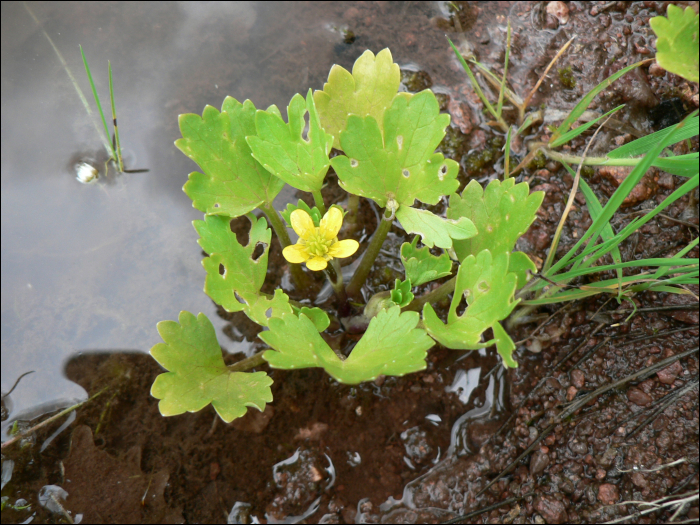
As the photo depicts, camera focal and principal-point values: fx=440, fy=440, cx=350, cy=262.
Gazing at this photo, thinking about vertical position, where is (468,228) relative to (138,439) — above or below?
above

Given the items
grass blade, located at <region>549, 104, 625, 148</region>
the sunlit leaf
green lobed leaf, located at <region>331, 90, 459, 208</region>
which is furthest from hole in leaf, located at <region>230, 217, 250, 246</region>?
grass blade, located at <region>549, 104, 625, 148</region>

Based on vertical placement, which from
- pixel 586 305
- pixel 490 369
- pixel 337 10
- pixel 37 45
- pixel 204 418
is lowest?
pixel 204 418

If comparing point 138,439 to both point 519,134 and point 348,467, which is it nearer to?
point 348,467

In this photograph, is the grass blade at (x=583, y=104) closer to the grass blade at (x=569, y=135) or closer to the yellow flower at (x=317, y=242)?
the grass blade at (x=569, y=135)

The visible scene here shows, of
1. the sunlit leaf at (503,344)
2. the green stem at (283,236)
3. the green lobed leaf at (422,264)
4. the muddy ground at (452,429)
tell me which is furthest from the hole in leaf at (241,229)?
the sunlit leaf at (503,344)

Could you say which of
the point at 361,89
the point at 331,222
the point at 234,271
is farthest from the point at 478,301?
the point at 361,89

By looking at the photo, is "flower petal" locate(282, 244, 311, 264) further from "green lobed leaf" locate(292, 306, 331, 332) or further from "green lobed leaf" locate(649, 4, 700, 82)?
"green lobed leaf" locate(649, 4, 700, 82)

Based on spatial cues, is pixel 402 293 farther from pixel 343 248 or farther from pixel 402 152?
pixel 402 152

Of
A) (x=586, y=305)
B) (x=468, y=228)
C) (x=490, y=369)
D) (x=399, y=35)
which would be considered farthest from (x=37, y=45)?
(x=586, y=305)
